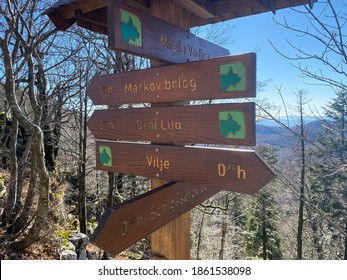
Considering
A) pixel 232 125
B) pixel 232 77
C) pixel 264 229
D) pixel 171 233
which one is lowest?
pixel 264 229

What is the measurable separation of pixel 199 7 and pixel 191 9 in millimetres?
68

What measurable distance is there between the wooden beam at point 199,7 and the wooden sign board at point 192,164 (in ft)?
3.37

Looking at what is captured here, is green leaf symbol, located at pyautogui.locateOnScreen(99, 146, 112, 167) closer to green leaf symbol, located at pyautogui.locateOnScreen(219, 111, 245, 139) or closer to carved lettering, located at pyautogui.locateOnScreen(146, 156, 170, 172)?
carved lettering, located at pyautogui.locateOnScreen(146, 156, 170, 172)

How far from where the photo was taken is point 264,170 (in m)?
1.23

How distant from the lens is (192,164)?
1.45 meters

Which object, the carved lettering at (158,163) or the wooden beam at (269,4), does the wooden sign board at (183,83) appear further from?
the wooden beam at (269,4)

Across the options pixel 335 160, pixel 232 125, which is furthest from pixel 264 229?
pixel 232 125

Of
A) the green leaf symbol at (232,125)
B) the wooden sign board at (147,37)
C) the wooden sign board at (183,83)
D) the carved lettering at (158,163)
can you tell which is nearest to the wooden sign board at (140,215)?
the carved lettering at (158,163)

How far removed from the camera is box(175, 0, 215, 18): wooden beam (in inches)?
72.2

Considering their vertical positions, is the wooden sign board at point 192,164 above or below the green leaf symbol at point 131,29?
below

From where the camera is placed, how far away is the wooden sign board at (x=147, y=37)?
132cm

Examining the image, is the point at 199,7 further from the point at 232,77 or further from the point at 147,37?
the point at 232,77

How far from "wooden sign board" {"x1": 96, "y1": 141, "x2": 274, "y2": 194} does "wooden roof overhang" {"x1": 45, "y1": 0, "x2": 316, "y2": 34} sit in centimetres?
100
